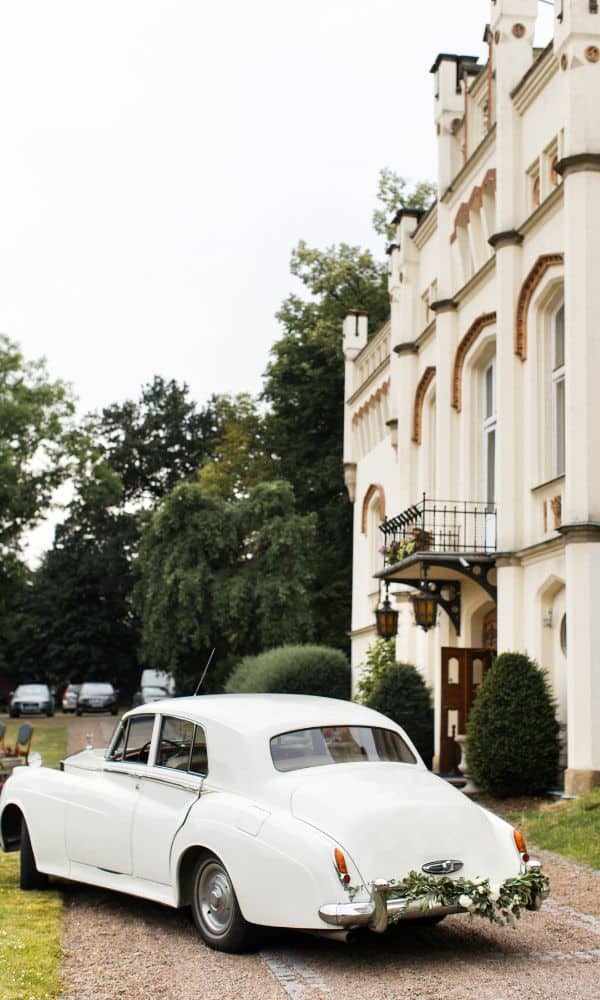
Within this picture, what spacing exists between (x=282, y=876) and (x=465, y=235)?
17.2 metres

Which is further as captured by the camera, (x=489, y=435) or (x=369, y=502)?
(x=369, y=502)

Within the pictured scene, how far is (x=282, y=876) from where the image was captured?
22.2 ft

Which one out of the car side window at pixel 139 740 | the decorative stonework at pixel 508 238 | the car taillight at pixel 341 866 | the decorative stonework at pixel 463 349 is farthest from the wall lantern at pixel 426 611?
the car taillight at pixel 341 866

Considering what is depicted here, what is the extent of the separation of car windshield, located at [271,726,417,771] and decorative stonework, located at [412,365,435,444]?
53.9 feet

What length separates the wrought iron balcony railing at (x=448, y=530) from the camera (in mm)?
19453

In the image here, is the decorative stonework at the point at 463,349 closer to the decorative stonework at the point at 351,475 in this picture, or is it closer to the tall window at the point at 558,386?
the tall window at the point at 558,386

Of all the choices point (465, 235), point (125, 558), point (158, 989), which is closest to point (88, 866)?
point (158, 989)

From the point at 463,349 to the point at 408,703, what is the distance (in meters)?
6.82

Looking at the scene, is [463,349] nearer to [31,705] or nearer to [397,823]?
[397,823]

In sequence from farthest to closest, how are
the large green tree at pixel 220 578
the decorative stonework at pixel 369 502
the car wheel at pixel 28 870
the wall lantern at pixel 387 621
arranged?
the large green tree at pixel 220 578, the decorative stonework at pixel 369 502, the wall lantern at pixel 387 621, the car wheel at pixel 28 870

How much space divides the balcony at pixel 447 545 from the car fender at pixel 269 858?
37.6ft

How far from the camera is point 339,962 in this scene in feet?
23.1

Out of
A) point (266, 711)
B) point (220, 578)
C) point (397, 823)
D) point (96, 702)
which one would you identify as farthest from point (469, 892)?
point (96, 702)

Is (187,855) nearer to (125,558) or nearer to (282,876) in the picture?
(282,876)
